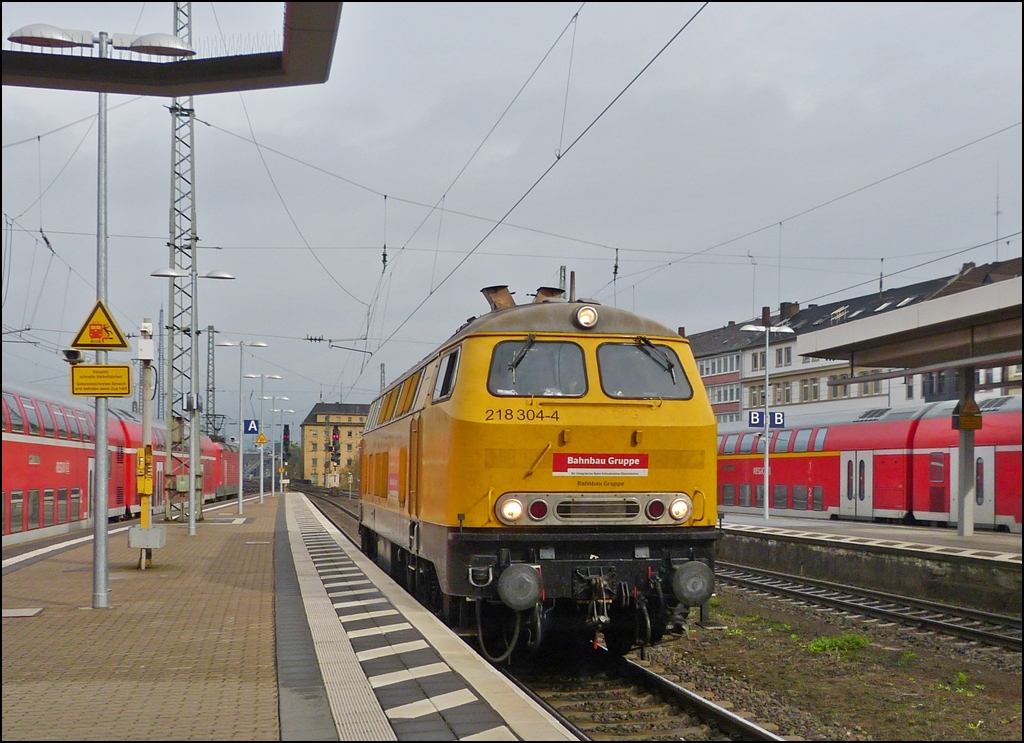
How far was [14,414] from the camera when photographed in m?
23.0

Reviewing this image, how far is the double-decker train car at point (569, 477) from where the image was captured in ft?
31.4

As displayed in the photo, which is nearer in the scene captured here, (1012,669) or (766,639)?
(1012,669)

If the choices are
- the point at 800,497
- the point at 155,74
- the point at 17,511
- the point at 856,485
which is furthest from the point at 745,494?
the point at 155,74

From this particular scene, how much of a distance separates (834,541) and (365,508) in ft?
29.6

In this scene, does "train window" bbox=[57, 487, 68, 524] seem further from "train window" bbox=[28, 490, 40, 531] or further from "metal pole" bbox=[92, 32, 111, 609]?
"metal pole" bbox=[92, 32, 111, 609]

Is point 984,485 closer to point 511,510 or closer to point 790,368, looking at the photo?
point 511,510

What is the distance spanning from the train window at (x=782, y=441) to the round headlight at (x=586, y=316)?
26965 millimetres

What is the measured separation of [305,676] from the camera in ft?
27.7

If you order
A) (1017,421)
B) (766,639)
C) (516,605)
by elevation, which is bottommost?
(766,639)

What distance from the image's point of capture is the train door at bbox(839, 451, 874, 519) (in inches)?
1231

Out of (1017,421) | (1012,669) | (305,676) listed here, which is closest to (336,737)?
(305,676)

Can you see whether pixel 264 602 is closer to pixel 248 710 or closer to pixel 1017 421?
pixel 248 710

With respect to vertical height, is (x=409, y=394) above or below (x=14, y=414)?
above

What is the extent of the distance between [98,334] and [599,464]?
22.2 ft
